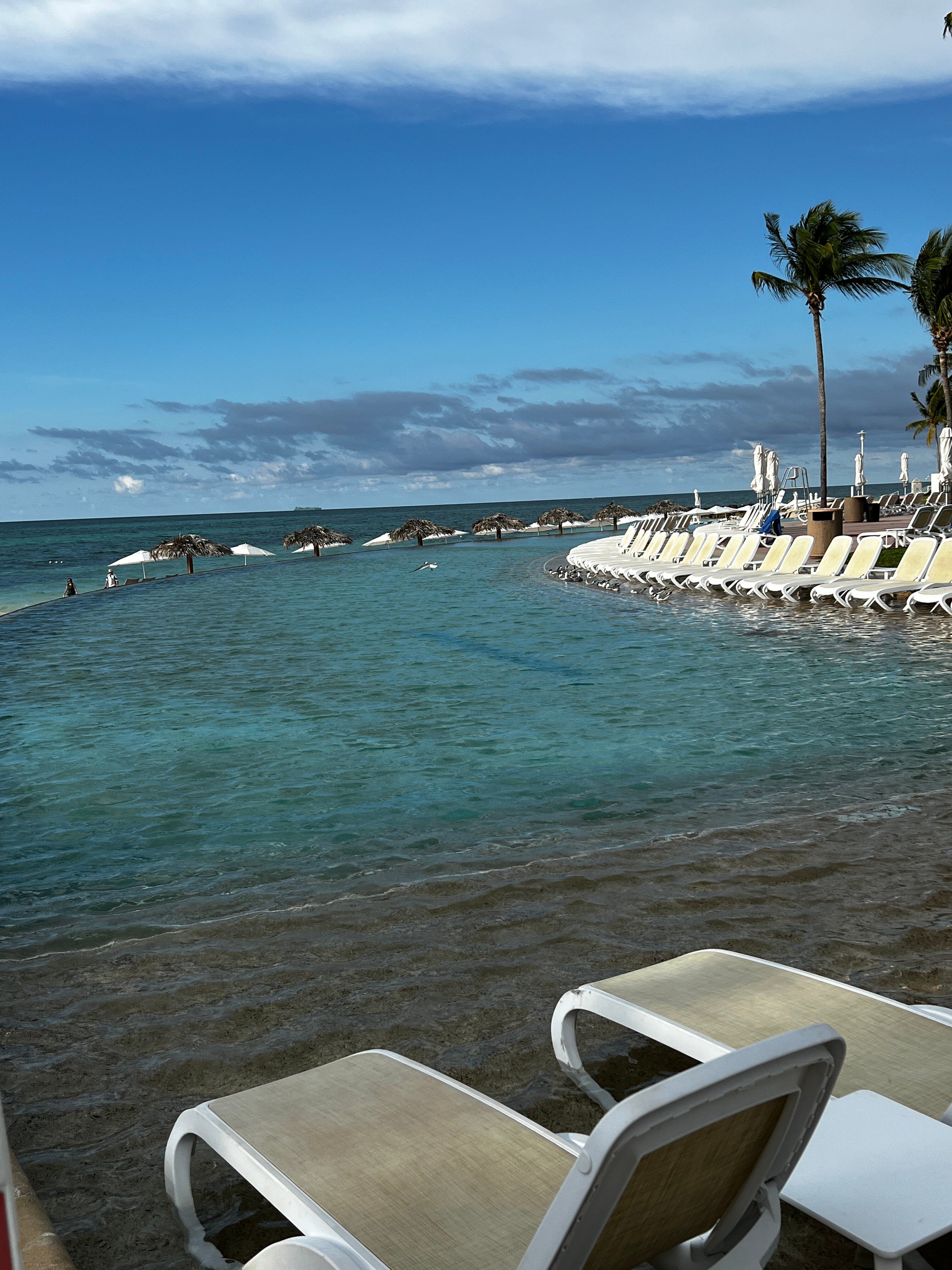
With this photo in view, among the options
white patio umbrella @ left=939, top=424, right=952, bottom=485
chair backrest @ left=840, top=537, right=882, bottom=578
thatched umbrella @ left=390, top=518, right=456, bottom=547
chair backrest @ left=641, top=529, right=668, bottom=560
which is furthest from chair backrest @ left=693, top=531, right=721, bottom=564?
thatched umbrella @ left=390, top=518, right=456, bottom=547

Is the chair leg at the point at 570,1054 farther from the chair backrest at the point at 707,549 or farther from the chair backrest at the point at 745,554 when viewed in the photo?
the chair backrest at the point at 707,549

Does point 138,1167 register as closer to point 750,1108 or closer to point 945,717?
point 750,1108

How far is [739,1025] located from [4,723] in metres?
8.99

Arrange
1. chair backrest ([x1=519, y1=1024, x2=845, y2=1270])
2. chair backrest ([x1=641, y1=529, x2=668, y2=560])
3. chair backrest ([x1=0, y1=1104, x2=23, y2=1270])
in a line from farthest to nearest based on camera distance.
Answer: chair backrest ([x1=641, y1=529, x2=668, y2=560]), chair backrest ([x1=519, y1=1024, x2=845, y2=1270]), chair backrest ([x1=0, y1=1104, x2=23, y2=1270])

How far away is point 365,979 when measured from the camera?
3.89 m

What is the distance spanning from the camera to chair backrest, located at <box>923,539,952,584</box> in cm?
1341

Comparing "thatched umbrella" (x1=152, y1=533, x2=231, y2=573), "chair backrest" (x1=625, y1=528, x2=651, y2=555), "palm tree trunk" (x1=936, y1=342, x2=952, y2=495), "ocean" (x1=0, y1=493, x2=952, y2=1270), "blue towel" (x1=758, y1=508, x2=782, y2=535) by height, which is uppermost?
"palm tree trunk" (x1=936, y1=342, x2=952, y2=495)

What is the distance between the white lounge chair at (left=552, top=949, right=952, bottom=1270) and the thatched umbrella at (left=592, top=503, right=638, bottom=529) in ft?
163

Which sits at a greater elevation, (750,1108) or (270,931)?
(750,1108)

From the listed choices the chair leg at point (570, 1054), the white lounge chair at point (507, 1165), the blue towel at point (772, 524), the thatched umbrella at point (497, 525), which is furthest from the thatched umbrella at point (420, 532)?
the white lounge chair at point (507, 1165)

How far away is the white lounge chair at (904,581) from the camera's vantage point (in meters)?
13.5

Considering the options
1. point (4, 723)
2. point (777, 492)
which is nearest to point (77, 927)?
point (4, 723)

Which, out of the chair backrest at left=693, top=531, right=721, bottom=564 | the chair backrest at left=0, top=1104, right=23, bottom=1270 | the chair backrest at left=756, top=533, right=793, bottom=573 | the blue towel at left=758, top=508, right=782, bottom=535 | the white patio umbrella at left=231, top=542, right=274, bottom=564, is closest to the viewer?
the chair backrest at left=0, top=1104, right=23, bottom=1270

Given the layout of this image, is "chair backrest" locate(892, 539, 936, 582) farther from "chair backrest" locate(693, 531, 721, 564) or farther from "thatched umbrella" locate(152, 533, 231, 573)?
"thatched umbrella" locate(152, 533, 231, 573)
